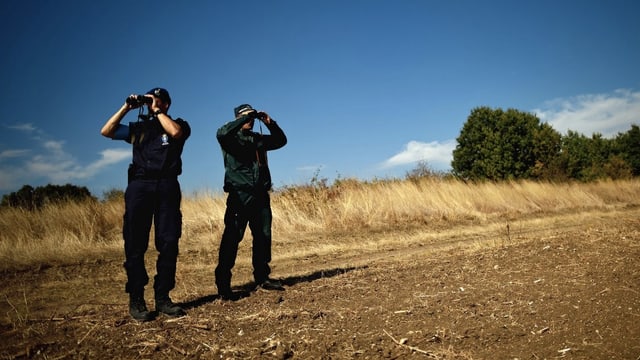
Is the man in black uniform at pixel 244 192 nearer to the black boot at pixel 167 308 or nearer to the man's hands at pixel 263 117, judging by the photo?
the man's hands at pixel 263 117

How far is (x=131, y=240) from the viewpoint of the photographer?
155 inches

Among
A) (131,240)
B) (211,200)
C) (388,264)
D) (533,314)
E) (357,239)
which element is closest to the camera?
(533,314)

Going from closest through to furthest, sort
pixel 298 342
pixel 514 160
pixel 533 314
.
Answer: pixel 298 342
pixel 533 314
pixel 514 160

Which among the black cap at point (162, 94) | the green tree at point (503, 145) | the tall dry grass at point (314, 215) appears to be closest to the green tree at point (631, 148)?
the green tree at point (503, 145)

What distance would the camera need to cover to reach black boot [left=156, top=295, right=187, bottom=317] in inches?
154

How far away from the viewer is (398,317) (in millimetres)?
3561

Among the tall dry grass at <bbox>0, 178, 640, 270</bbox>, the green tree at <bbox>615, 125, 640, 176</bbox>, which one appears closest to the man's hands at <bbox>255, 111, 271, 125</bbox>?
the tall dry grass at <bbox>0, 178, 640, 270</bbox>

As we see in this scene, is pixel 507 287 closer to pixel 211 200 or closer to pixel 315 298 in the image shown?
pixel 315 298

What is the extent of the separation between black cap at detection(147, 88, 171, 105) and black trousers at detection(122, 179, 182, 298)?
34.1 inches

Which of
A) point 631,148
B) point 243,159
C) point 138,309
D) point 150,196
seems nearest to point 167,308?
point 138,309

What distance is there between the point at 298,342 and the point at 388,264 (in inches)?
138

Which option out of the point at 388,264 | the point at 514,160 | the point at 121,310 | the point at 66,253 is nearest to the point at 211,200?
the point at 66,253

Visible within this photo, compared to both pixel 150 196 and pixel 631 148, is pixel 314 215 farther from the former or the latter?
Result: pixel 631 148

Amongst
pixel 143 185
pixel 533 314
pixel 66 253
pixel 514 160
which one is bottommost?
pixel 533 314
